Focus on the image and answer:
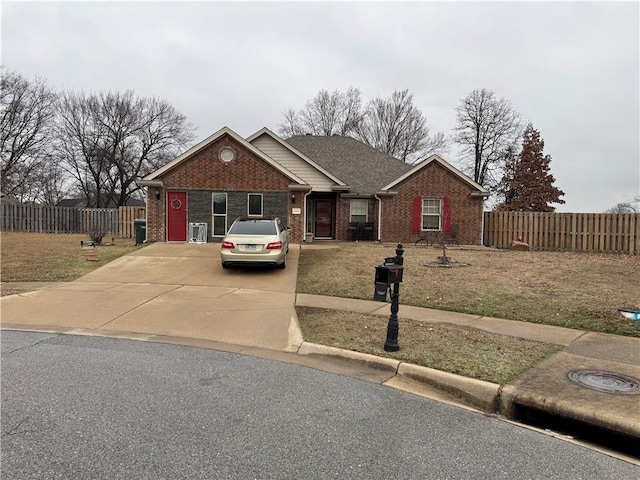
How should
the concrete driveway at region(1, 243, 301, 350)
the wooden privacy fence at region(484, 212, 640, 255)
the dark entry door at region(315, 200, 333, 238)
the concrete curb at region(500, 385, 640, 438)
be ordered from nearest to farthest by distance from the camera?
A: the concrete curb at region(500, 385, 640, 438)
the concrete driveway at region(1, 243, 301, 350)
the wooden privacy fence at region(484, 212, 640, 255)
the dark entry door at region(315, 200, 333, 238)

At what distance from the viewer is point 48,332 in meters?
7.23

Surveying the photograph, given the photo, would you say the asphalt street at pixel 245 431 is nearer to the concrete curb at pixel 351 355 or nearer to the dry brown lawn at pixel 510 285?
the concrete curb at pixel 351 355

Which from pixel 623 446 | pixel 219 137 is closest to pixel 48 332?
pixel 623 446

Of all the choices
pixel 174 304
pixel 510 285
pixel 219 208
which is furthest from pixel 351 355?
pixel 219 208

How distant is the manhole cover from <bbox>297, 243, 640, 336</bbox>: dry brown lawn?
98.2 inches

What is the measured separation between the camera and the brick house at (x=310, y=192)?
19.8m

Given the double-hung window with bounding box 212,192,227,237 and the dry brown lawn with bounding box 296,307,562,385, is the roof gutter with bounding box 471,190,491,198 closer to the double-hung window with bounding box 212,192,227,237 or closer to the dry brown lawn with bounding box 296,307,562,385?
the double-hung window with bounding box 212,192,227,237

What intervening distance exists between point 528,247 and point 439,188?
16.0 ft

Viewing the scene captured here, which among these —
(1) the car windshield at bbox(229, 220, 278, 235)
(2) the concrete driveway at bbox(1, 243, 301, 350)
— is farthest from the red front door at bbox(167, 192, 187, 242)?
(1) the car windshield at bbox(229, 220, 278, 235)

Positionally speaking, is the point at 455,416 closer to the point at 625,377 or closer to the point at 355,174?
the point at 625,377

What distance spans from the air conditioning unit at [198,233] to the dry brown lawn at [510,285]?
18.9 ft

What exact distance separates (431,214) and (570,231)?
20.3 feet

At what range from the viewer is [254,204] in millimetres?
20031

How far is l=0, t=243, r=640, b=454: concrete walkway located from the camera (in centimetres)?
456
